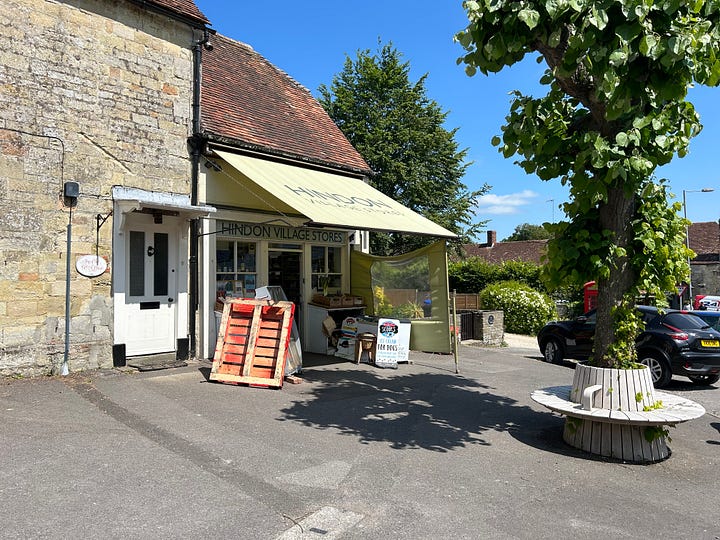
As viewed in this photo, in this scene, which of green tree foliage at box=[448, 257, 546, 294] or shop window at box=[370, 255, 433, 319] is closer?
shop window at box=[370, 255, 433, 319]

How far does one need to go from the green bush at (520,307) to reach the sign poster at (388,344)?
10.9 m

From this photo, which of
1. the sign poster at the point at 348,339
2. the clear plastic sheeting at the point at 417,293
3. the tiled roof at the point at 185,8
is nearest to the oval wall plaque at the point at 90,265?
the tiled roof at the point at 185,8

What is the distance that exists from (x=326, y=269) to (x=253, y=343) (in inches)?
167

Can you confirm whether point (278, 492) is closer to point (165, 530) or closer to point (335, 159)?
point (165, 530)

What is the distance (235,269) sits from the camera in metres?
10.3

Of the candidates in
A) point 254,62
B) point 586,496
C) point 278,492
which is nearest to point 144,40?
point 254,62

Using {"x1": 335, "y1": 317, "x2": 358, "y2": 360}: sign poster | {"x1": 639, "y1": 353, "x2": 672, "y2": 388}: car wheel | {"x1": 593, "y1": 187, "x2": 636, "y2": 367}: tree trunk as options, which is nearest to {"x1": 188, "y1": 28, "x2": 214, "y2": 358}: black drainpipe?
{"x1": 335, "y1": 317, "x2": 358, "y2": 360}: sign poster

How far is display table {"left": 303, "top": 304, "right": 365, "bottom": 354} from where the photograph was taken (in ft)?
37.4

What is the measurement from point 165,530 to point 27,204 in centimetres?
589

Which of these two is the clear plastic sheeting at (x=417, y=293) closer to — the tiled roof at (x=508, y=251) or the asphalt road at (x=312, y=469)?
the asphalt road at (x=312, y=469)

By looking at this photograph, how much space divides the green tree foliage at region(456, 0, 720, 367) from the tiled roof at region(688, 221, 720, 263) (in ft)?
118

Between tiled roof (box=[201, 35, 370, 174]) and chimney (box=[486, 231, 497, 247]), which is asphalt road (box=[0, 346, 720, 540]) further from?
chimney (box=[486, 231, 497, 247])

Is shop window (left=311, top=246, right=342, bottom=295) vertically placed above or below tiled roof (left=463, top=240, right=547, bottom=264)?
below

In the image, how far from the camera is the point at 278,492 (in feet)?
14.0
